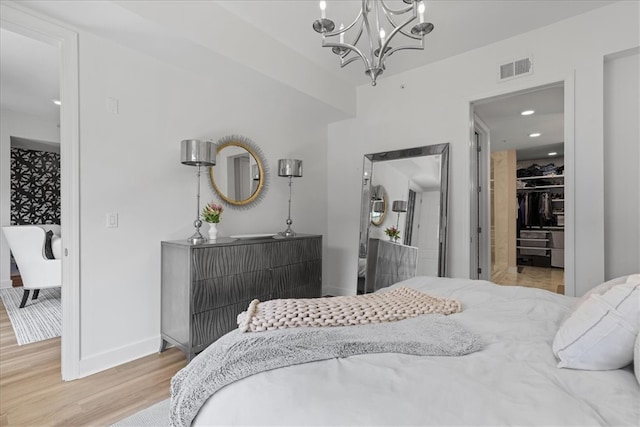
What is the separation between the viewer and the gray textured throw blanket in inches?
38.5

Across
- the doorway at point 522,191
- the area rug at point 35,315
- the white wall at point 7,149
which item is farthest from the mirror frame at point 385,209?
the white wall at point 7,149

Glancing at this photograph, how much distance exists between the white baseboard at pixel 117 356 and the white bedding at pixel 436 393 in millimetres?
1894

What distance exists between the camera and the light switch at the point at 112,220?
2420 mm

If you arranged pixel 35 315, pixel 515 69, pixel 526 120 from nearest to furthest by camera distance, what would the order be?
pixel 515 69, pixel 35 315, pixel 526 120

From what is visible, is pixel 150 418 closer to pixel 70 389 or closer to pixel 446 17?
pixel 70 389

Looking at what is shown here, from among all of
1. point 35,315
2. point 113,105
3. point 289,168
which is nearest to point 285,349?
point 113,105

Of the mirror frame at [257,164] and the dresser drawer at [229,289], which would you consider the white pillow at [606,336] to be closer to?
the dresser drawer at [229,289]

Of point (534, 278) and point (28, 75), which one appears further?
point (534, 278)

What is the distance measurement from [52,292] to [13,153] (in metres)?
2.53

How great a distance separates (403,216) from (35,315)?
13.8 feet

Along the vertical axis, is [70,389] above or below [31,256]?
below

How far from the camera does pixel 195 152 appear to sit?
263 centimetres

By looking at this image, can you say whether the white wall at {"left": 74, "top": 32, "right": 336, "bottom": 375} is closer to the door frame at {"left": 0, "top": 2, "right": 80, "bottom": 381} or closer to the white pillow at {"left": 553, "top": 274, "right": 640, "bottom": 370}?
the door frame at {"left": 0, "top": 2, "right": 80, "bottom": 381}

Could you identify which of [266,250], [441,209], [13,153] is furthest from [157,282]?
[13,153]
